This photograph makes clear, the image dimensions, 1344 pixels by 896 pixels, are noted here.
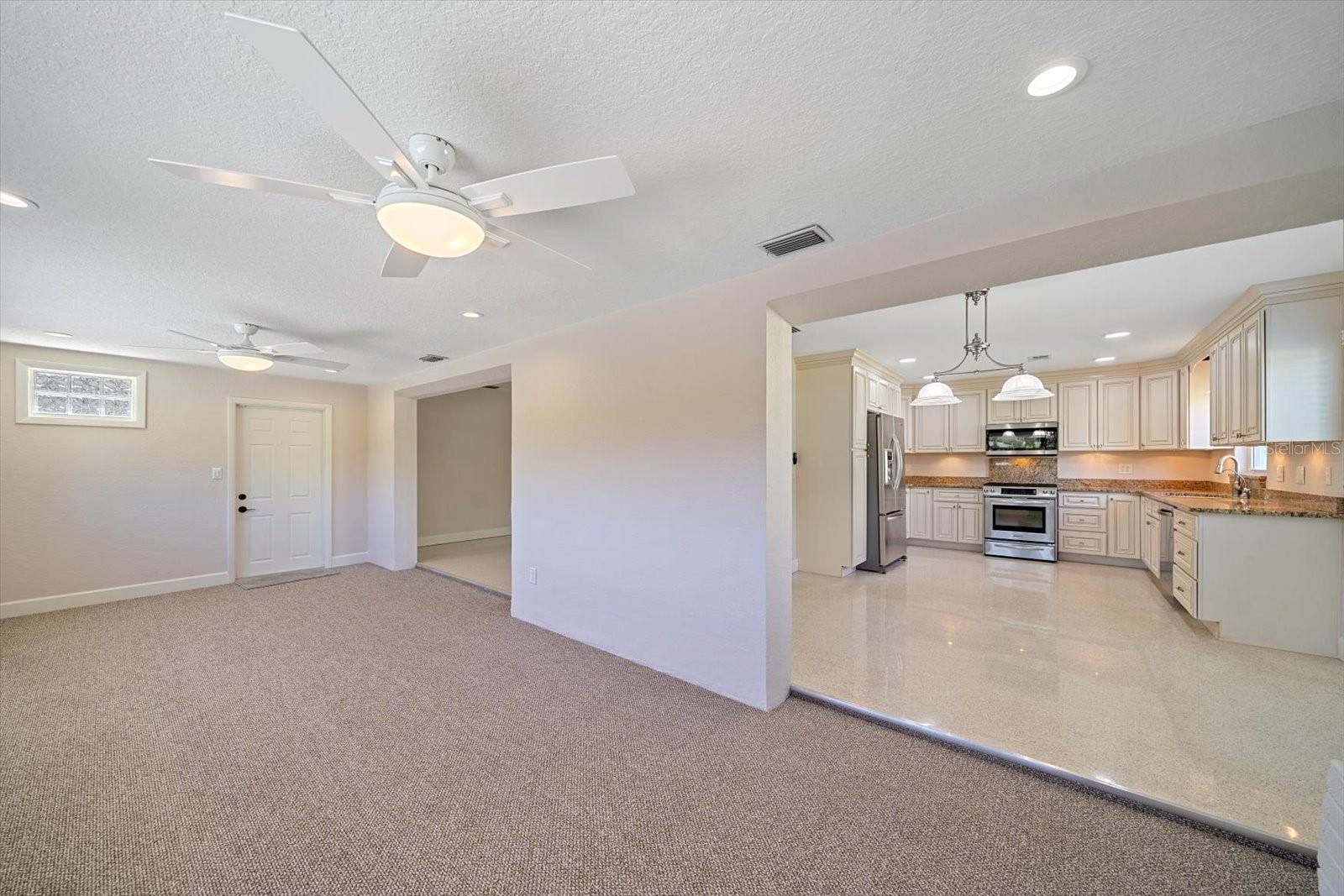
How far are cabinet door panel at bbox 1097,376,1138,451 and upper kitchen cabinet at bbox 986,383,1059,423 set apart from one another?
45 centimetres

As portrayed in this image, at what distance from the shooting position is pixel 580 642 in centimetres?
371

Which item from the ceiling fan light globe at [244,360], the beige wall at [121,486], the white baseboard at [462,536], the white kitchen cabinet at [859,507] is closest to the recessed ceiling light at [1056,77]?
the white kitchen cabinet at [859,507]

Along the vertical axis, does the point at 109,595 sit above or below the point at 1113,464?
below

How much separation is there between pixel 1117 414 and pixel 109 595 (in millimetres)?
11331

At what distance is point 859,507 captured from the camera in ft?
18.2

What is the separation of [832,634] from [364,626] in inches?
149

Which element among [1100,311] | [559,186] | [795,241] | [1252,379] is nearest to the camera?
[559,186]

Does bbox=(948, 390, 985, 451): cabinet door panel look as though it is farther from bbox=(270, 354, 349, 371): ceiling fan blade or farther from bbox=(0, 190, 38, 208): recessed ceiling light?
bbox=(0, 190, 38, 208): recessed ceiling light

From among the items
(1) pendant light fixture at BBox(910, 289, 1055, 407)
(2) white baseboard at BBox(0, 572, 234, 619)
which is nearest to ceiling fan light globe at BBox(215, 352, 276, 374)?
(2) white baseboard at BBox(0, 572, 234, 619)

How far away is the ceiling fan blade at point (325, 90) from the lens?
96 cm

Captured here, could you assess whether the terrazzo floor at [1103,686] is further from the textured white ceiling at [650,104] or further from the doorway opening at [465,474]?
the doorway opening at [465,474]

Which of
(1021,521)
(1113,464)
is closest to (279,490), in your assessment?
(1021,521)

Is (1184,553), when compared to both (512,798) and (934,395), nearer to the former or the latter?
(934,395)

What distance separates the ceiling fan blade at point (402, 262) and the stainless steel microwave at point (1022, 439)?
7.35 metres
